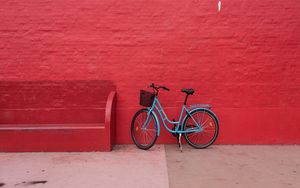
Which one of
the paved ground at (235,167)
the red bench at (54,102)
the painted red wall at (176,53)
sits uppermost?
the painted red wall at (176,53)

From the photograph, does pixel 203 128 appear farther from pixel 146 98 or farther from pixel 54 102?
pixel 54 102

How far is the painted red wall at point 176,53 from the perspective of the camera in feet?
23.0

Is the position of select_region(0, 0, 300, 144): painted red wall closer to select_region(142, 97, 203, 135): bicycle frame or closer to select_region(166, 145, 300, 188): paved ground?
select_region(142, 97, 203, 135): bicycle frame

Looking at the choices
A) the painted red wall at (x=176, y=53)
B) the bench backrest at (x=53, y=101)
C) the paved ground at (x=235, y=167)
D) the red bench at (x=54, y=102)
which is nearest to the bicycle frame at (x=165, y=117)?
the painted red wall at (x=176, y=53)

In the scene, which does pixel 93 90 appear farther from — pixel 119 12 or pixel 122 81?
pixel 119 12

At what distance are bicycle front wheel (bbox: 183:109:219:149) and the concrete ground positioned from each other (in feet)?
0.55

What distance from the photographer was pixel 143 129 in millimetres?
6898

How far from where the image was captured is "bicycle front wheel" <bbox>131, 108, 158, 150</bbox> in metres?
6.84

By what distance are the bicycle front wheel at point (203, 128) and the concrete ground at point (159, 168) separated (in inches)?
6.5

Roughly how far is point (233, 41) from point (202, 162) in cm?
249

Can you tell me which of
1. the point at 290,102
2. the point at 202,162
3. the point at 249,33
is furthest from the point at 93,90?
the point at 290,102

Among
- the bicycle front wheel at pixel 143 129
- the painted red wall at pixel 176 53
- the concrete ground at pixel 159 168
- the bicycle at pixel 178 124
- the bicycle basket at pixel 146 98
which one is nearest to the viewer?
the concrete ground at pixel 159 168

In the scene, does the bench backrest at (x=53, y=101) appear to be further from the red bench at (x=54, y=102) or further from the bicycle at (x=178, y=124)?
the bicycle at (x=178, y=124)

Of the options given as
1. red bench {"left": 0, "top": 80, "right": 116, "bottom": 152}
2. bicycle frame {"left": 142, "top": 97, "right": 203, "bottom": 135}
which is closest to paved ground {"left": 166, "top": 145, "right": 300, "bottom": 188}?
bicycle frame {"left": 142, "top": 97, "right": 203, "bottom": 135}
